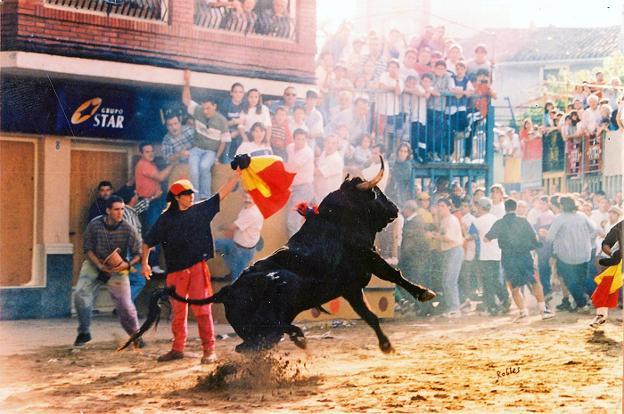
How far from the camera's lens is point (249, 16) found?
11.1 meters

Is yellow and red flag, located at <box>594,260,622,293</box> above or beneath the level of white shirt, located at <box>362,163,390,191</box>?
beneath

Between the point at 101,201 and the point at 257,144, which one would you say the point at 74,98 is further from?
the point at 257,144

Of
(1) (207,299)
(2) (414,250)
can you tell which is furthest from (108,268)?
Result: (2) (414,250)

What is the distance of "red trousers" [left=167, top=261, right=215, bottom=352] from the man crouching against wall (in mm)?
356

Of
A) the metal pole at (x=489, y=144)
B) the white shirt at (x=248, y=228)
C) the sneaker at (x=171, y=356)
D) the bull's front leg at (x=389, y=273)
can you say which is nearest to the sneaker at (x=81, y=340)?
the sneaker at (x=171, y=356)

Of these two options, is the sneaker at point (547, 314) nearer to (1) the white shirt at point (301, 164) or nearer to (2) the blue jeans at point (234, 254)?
(1) the white shirt at point (301, 164)

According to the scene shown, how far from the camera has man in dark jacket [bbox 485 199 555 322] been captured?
13.5 meters

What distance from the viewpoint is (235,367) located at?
993 centimetres

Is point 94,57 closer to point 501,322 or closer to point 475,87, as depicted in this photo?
point 475,87

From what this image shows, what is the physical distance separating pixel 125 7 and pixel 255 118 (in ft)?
5.59

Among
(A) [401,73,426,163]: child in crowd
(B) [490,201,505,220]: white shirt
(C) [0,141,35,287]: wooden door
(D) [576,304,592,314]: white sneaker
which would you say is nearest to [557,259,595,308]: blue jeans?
(D) [576,304,592,314]: white sneaker

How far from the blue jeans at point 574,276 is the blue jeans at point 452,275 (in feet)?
4.72

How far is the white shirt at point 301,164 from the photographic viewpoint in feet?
37.5

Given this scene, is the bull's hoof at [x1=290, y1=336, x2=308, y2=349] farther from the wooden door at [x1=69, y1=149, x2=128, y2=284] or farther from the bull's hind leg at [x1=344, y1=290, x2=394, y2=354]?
the wooden door at [x1=69, y1=149, x2=128, y2=284]
